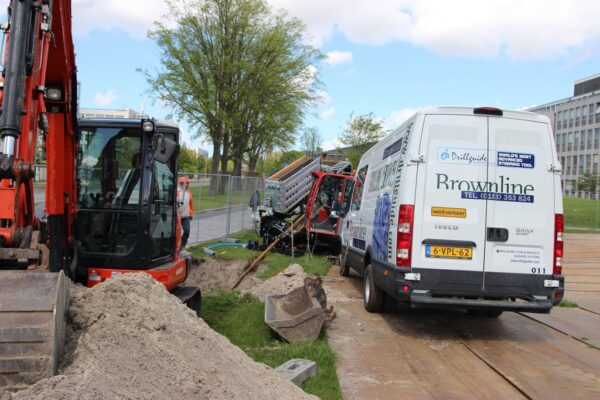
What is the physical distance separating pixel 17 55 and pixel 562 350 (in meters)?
6.76

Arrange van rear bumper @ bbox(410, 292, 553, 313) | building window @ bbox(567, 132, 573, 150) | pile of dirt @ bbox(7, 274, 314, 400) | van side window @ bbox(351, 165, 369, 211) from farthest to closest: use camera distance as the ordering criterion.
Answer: building window @ bbox(567, 132, 573, 150) → van side window @ bbox(351, 165, 369, 211) → van rear bumper @ bbox(410, 292, 553, 313) → pile of dirt @ bbox(7, 274, 314, 400)

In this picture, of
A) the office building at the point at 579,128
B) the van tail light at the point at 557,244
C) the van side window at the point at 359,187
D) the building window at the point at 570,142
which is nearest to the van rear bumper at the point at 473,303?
the van tail light at the point at 557,244

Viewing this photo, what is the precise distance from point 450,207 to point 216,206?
13134 mm

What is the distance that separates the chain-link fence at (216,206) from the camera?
55.9ft

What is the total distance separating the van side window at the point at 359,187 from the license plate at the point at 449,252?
3.70 metres

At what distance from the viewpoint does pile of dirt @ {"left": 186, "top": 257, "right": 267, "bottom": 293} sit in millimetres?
10328

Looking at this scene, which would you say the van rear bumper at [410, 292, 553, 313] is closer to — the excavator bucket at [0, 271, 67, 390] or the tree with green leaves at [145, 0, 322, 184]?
the excavator bucket at [0, 271, 67, 390]

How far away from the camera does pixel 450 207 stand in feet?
22.7

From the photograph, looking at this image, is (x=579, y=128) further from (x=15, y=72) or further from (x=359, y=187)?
(x=15, y=72)

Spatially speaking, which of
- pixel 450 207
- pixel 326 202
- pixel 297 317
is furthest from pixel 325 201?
pixel 297 317

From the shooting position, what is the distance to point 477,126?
7.05 m

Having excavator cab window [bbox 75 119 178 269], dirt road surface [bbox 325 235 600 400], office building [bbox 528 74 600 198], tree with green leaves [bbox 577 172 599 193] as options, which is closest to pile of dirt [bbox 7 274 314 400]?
dirt road surface [bbox 325 235 600 400]

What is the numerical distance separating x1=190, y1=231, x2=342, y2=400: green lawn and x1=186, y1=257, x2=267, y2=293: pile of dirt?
813mm

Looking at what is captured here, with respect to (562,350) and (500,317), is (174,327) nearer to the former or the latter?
(562,350)
